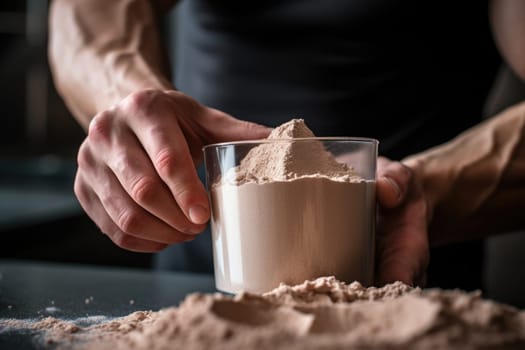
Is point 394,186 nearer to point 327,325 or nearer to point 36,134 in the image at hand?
point 327,325

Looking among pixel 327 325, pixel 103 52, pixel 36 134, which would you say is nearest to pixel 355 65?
pixel 103 52

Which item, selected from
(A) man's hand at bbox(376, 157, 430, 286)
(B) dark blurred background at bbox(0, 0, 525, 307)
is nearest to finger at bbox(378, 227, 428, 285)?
(A) man's hand at bbox(376, 157, 430, 286)

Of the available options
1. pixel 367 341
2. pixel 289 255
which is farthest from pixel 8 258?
pixel 367 341

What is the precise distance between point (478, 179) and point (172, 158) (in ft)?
2.01

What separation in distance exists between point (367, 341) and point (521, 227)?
872 millimetres

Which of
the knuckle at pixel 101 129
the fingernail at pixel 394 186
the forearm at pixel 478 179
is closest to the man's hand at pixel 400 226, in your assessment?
the fingernail at pixel 394 186

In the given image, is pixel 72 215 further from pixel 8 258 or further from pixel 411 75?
pixel 411 75

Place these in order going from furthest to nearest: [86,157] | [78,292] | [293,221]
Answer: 1. [78,292]
2. [86,157]
3. [293,221]

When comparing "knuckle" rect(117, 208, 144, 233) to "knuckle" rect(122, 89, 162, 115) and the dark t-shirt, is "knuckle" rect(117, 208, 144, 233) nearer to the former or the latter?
"knuckle" rect(122, 89, 162, 115)

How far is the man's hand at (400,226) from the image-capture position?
2.78 feet

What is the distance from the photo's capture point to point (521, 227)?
4.05 ft

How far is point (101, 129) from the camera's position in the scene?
31.9 inches

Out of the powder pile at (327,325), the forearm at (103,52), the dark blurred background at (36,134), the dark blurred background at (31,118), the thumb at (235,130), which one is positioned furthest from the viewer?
the dark blurred background at (31,118)

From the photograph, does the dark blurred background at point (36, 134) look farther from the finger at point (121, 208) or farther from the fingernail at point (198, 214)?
the fingernail at point (198, 214)
